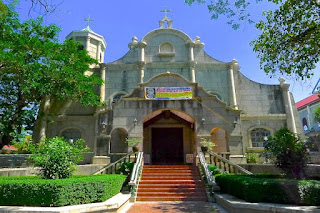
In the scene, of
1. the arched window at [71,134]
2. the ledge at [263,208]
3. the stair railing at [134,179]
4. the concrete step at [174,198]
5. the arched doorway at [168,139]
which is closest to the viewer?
the ledge at [263,208]

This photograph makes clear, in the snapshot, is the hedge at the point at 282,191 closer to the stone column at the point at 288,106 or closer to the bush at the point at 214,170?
the bush at the point at 214,170

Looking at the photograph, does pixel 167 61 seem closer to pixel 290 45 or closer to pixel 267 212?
pixel 290 45

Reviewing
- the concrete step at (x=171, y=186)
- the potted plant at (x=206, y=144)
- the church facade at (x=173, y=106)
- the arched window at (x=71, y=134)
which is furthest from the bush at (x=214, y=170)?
the arched window at (x=71, y=134)

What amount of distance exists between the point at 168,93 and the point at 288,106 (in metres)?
10.6

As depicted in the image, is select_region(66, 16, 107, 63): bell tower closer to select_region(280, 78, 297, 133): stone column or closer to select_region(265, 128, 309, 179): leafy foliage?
select_region(280, 78, 297, 133): stone column

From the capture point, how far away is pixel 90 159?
16344 mm

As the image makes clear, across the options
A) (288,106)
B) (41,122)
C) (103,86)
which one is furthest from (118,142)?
(288,106)

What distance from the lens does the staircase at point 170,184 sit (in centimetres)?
986

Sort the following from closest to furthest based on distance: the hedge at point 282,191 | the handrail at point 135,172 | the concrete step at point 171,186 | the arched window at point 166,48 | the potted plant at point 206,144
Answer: the hedge at point 282,191
the handrail at point 135,172
the concrete step at point 171,186
the potted plant at point 206,144
the arched window at point 166,48

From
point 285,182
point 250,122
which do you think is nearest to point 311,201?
point 285,182

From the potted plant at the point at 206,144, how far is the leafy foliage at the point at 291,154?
5.81 meters

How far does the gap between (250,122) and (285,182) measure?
1300cm

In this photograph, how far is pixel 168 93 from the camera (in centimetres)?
1564

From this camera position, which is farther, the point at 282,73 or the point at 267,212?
the point at 282,73
